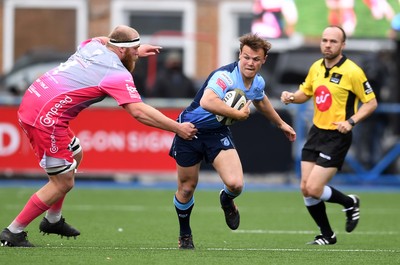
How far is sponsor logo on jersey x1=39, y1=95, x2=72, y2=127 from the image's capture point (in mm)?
9828

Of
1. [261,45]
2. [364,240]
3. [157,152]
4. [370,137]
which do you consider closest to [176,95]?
[157,152]

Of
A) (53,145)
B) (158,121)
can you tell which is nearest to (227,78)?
(158,121)

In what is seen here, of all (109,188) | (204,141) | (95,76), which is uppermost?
(95,76)

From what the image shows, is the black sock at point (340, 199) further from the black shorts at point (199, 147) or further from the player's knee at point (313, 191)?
the black shorts at point (199, 147)

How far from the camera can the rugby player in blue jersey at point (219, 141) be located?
10.3m

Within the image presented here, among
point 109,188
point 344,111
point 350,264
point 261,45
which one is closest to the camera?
point 350,264

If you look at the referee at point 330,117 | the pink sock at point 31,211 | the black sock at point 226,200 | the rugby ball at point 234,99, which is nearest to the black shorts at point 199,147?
the rugby ball at point 234,99

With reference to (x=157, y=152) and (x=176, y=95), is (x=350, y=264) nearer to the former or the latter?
(x=157, y=152)

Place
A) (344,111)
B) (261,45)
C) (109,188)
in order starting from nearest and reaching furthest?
1. (261,45)
2. (344,111)
3. (109,188)

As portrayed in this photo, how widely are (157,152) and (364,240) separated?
7665 mm

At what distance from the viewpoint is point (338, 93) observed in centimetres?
1177

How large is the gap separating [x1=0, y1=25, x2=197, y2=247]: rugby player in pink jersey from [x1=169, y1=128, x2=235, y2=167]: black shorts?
0.58m

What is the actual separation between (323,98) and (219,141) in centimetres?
185

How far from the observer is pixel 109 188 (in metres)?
19.2
